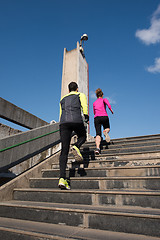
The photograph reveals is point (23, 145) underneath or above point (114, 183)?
above

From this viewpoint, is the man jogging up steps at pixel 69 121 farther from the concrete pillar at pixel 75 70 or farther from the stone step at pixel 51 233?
the concrete pillar at pixel 75 70

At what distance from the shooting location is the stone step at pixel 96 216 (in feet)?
5.34

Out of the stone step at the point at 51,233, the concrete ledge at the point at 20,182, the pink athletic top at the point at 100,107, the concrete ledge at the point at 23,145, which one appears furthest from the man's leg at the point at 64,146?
the pink athletic top at the point at 100,107

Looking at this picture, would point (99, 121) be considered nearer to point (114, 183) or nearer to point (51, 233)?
point (114, 183)

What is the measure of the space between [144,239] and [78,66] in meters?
8.21

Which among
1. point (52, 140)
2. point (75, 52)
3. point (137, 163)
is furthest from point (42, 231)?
point (75, 52)

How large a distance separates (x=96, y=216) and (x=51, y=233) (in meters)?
0.51

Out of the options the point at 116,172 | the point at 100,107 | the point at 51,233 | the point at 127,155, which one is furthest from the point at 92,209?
the point at 100,107

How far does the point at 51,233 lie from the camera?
166 centimetres

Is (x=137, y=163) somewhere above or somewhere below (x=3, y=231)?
above

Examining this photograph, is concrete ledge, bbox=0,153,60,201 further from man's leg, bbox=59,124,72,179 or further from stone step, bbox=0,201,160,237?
man's leg, bbox=59,124,72,179

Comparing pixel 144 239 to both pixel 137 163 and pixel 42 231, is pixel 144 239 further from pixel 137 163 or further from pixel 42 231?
pixel 137 163

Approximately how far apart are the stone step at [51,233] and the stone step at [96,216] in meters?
0.06

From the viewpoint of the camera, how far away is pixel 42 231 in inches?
68.1
